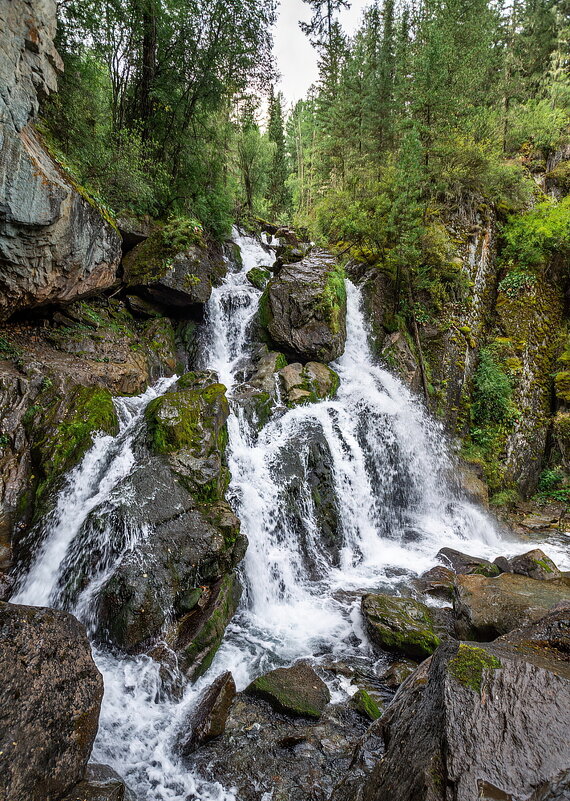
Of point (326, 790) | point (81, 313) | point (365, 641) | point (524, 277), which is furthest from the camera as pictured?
point (524, 277)

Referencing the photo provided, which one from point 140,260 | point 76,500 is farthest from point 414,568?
point 140,260

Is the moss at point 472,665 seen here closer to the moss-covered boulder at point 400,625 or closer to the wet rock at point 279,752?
the wet rock at point 279,752

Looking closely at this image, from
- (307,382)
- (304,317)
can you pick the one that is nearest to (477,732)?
(307,382)

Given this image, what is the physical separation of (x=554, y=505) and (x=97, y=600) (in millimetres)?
13282

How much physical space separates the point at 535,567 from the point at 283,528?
5146mm

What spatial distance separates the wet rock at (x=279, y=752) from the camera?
3.77 meters

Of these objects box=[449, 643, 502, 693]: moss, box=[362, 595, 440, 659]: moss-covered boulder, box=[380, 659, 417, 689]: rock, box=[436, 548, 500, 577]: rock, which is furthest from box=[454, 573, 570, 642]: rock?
box=[449, 643, 502, 693]: moss

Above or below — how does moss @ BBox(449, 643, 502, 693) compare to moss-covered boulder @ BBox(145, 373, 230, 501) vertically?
below

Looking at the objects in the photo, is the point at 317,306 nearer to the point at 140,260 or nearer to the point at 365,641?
the point at 140,260

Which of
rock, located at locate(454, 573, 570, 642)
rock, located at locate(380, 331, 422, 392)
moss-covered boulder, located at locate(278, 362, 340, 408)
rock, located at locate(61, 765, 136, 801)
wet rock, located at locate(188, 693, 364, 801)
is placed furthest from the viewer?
rock, located at locate(380, 331, 422, 392)

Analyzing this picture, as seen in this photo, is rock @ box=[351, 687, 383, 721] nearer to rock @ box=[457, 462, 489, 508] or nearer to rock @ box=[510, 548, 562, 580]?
rock @ box=[510, 548, 562, 580]

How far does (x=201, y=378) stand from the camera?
10.7 meters

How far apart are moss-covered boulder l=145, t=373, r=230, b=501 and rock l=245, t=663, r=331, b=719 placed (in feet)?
10.2

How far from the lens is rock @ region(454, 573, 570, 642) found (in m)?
Answer: 4.95
